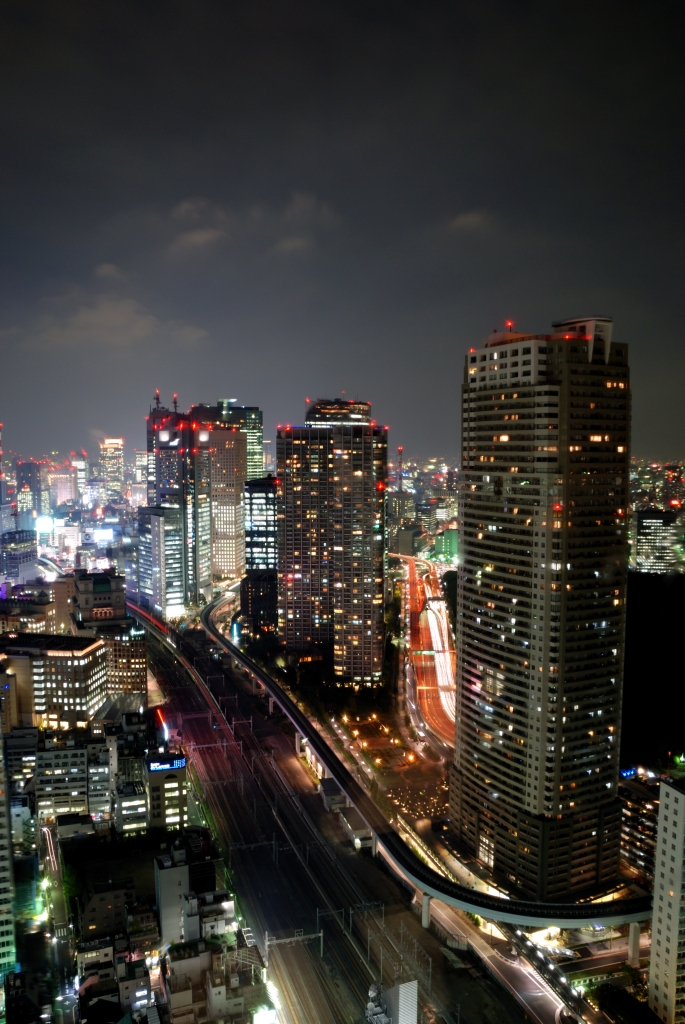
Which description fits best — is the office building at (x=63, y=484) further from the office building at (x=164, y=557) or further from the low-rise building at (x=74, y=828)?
the low-rise building at (x=74, y=828)

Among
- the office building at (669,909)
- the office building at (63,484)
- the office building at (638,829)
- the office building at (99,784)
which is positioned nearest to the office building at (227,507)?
the office building at (63,484)

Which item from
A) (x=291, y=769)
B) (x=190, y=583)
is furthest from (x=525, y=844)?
(x=190, y=583)

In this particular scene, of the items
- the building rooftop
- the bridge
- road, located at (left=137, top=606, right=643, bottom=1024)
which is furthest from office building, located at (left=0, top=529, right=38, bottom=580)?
the bridge

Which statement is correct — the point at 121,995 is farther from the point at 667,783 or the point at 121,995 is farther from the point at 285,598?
the point at 285,598

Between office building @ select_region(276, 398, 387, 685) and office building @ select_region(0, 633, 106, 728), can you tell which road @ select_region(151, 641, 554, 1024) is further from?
office building @ select_region(276, 398, 387, 685)

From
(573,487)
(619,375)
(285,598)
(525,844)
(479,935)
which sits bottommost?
(479,935)

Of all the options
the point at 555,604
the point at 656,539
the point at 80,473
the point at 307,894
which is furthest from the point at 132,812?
the point at 80,473

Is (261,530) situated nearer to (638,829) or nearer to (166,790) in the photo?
(166,790)
